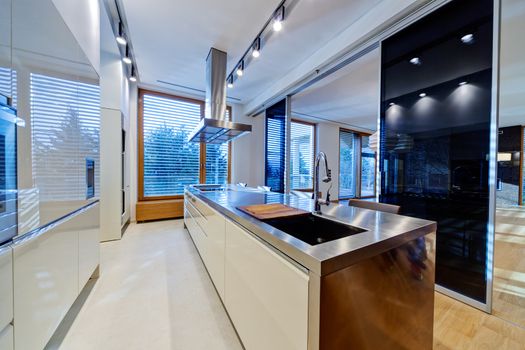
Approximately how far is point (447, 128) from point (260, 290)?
2172 millimetres

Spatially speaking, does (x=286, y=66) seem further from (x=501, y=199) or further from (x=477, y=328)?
(x=477, y=328)

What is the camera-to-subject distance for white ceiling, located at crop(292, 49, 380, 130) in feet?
10.6

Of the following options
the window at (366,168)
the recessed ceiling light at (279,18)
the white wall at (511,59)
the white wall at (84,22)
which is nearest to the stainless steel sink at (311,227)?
the white wall at (511,59)

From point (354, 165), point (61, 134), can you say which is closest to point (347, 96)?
point (354, 165)

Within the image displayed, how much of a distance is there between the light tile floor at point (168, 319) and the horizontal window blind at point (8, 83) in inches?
61.8

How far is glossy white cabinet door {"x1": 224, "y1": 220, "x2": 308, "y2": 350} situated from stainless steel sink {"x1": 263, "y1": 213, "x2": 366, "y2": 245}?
25 centimetres

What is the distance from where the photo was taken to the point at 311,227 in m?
1.38

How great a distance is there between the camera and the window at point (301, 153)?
6.40m

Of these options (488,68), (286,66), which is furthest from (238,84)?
(488,68)

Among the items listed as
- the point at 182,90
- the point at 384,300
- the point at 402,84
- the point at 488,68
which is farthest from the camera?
the point at 182,90

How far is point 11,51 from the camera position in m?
0.87

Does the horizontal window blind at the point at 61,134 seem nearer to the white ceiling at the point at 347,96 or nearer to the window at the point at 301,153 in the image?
the white ceiling at the point at 347,96

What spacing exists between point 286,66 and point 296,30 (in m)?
0.92

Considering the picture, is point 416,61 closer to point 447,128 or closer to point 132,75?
point 447,128
